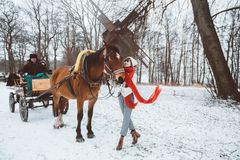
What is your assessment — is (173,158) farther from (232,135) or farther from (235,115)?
(235,115)

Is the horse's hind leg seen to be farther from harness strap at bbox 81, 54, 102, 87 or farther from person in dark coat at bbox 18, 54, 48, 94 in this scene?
harness strap at bbox 81, 54, 102, 87

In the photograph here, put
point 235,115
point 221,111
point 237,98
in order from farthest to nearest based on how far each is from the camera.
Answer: point 237,98 < point 221,111 < point 235,115

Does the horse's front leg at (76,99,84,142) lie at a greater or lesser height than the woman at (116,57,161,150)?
lesser

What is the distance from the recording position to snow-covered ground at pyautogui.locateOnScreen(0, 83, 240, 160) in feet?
12.9

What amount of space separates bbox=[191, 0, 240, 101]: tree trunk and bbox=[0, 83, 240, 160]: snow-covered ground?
1.24 m

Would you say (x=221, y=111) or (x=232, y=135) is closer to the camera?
(x=232, y=135)

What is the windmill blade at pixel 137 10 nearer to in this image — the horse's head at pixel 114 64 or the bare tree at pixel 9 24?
the horse's head at pixel 114 64

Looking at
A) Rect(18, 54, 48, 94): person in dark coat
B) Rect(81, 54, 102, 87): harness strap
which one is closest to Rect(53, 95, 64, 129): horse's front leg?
Rect(18, 54, 48, 94): person in dark coat

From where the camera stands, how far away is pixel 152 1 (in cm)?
901

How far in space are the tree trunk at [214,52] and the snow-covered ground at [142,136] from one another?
4.08 feet

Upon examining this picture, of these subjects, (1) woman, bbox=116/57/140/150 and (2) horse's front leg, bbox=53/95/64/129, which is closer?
(1) woman, bbox=116/57/140/150

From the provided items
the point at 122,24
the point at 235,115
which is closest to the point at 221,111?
the point at 235,115

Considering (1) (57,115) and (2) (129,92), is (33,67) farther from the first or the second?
(2) (129,92)

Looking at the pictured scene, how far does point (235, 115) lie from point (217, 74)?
8.70 feet
